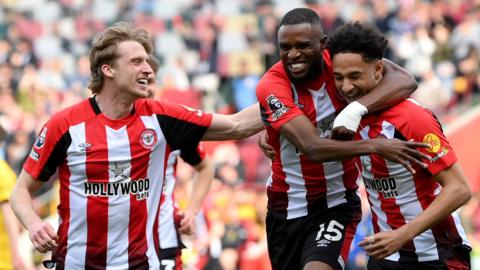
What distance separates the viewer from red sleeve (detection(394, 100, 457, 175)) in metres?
7.02

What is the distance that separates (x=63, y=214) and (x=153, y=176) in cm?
66

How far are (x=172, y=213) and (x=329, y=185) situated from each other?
1597mm

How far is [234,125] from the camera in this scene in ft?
26.7

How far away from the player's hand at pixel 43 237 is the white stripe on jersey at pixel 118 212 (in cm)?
39

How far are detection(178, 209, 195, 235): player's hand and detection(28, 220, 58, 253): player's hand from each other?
173 centimetres

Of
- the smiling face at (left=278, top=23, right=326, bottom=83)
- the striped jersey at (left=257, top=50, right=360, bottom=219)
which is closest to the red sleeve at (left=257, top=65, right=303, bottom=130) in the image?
the striped jersey at (left=257, top=50, right=360, bottom=219)

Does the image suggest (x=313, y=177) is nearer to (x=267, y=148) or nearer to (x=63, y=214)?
(x=267, y=148)

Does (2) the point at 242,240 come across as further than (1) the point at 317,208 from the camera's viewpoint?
Yes

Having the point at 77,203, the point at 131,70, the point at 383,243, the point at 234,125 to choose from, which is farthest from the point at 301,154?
the point at 77,203

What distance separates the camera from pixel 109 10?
26.4 m

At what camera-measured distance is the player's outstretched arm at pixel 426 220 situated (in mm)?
6848

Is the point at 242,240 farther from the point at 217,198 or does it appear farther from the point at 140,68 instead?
the point at 140,68

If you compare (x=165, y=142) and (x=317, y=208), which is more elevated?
(x=165, y=142)

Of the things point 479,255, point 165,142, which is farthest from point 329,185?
point 479,255
